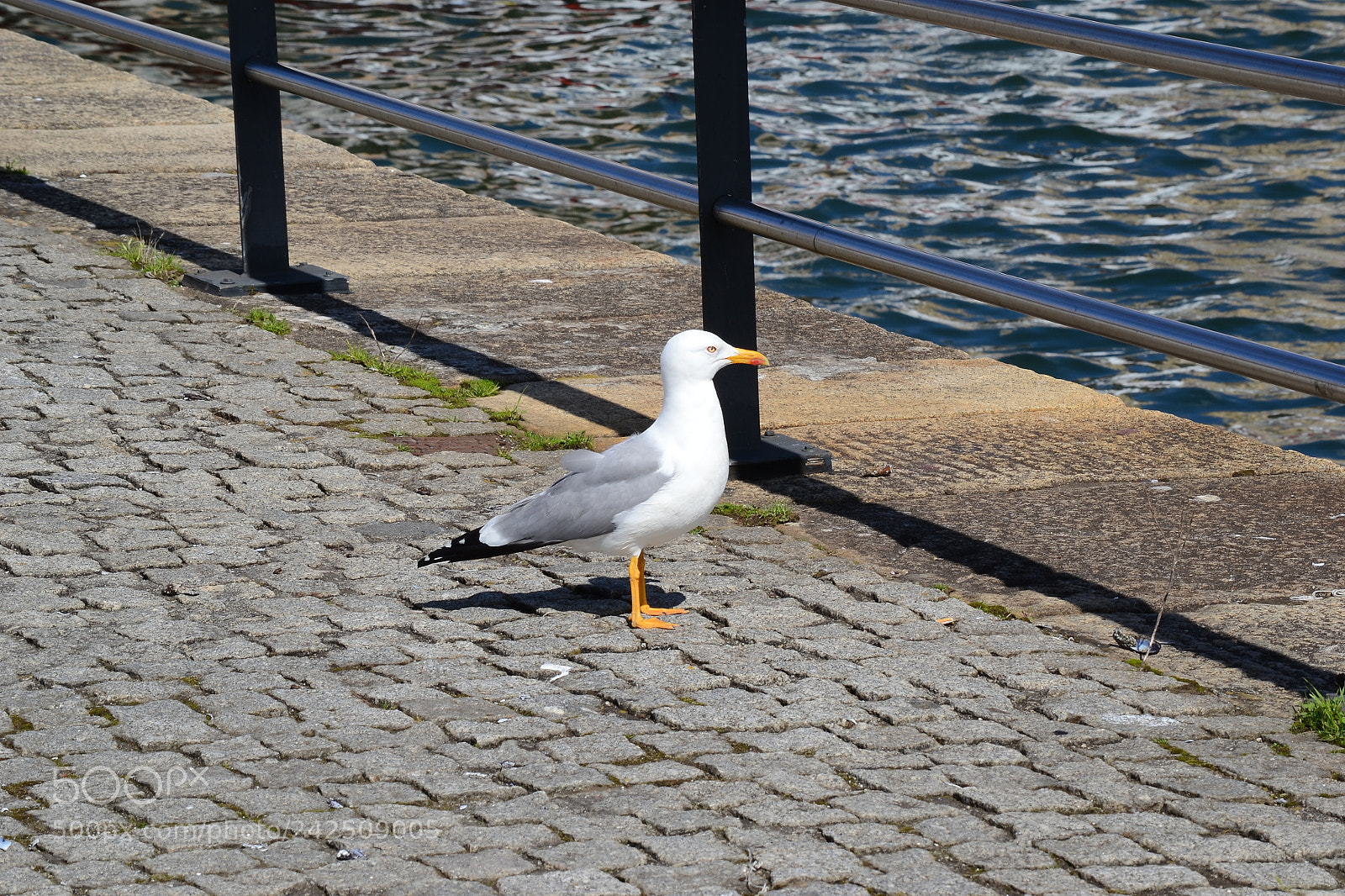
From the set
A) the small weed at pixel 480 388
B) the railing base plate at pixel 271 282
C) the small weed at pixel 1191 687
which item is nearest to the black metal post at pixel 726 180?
the small weed at pixel 480 388

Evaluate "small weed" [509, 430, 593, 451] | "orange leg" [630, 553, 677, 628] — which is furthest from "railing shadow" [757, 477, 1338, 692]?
"orange leg" [630, 553, 677, 628]

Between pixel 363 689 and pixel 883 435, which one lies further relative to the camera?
pixel 883 435

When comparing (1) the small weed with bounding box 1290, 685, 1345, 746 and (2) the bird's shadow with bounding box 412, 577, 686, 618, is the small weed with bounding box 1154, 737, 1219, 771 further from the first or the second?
(2) the bird's shadow with bounding box 412, 577, 686, 618

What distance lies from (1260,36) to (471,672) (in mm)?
13525

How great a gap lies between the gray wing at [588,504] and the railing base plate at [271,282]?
9.52 feet

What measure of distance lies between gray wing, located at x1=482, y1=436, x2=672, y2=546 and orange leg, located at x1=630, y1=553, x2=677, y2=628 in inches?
3.8

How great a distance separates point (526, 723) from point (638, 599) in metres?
0.54

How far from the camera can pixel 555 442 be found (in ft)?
16.5

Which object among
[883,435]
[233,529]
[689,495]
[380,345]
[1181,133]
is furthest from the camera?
[1181,133]

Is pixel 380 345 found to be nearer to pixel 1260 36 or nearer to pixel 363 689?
pixel 363 689

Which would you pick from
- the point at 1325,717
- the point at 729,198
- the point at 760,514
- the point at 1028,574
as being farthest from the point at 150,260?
the point at 1325,717

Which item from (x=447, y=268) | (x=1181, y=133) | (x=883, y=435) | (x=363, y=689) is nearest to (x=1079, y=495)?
(x=883, y=435)

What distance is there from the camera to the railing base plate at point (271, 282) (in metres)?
6.45

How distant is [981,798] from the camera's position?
3094mm
